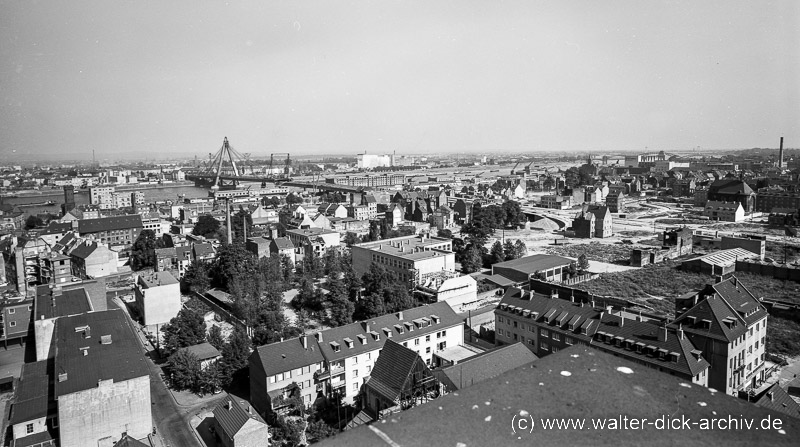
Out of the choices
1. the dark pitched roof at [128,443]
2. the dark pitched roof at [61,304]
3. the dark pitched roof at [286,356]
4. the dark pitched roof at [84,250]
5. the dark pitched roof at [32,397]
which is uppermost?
the dark pitched roof at [84,250]

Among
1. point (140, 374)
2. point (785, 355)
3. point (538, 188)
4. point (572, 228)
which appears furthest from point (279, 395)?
point (538, 188)

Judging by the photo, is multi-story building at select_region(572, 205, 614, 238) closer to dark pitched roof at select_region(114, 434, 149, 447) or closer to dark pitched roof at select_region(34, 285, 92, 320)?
dark pitched roof at select_region(34, 285, 92, 320)

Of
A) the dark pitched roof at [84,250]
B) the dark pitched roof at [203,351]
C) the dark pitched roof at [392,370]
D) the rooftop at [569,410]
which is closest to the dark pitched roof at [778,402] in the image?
the dark pitched roof at [392,370]

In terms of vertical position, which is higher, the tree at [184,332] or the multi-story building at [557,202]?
the multi-story building at [557,202]

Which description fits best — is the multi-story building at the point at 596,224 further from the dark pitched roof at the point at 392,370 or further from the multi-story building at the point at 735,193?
the dark pitched roof at the point at 392,370

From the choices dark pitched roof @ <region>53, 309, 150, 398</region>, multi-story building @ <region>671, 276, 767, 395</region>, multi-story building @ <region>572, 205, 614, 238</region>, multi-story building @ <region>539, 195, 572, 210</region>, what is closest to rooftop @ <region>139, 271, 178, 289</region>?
dark pitched roof @ <region>53, 309, 150, 398</region>

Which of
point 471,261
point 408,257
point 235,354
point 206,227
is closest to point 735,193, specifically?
point 471,261
